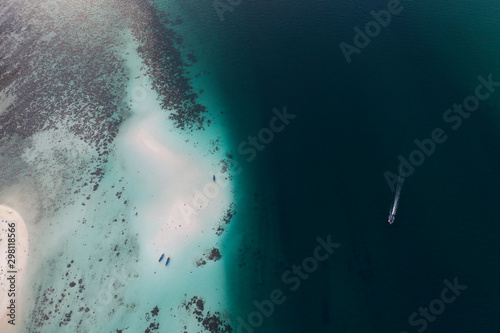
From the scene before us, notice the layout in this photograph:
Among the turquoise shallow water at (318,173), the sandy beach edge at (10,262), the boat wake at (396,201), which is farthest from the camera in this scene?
the boat wake at (396,201)

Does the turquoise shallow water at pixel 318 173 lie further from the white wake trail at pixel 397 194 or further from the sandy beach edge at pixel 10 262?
the sandy beach edge at pixel 10 262

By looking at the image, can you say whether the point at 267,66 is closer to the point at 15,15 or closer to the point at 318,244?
the point at 318,244

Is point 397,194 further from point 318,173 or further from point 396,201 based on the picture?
point 318,173

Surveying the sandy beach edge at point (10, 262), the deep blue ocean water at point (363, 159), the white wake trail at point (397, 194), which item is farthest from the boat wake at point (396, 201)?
the sandy beach edge at point (10, 262)

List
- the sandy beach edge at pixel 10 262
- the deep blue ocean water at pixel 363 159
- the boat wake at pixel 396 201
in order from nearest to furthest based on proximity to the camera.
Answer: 1. the sandy beach edge at pixel 10 262
2. the deep blue ocean water at pixel 363 159
3. the boat wake at pixel 396 201

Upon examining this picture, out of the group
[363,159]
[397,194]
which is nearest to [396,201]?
[397,194]

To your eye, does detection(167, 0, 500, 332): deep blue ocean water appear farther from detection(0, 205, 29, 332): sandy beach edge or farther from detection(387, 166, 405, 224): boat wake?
detection(0, 205, 29, 332): sandy beach edge

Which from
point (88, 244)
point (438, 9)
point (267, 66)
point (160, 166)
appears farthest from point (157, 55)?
point (438, 9)

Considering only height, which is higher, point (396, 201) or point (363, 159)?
point (363, 159)
